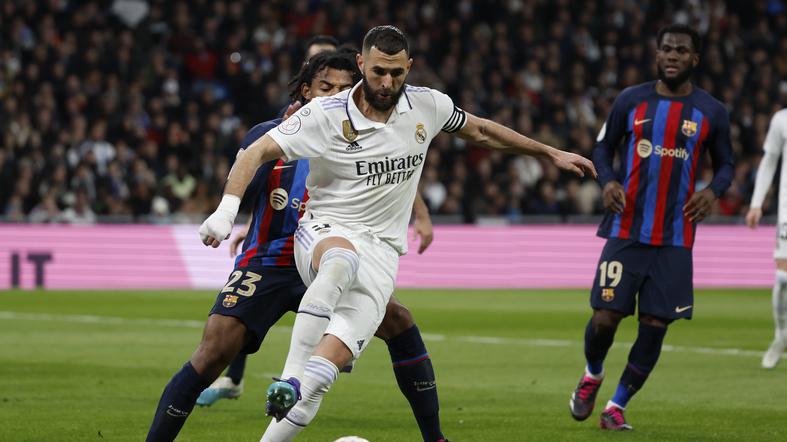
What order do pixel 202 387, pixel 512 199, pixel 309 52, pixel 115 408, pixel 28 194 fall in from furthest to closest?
pixel 512 199, pixel 28 194, pixel 309 52, pixel 115 408, pixel 202 387

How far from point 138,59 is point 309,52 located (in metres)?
15.2

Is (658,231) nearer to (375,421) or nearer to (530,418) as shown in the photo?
(530,418)

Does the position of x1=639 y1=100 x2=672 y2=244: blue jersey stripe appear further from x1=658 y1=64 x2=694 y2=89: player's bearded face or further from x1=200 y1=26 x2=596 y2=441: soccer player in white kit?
x1=200 y1=26 x2=596 y2=441: soccer player in white kit

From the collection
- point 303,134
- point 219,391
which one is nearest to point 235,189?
point 303,134

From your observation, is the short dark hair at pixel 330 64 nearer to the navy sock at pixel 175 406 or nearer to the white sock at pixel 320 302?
the white sock at pixel 320 302

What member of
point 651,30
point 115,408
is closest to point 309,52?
point 115,408

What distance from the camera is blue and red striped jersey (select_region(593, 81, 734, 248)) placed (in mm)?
8281

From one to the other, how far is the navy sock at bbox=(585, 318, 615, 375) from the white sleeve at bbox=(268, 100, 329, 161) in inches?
105

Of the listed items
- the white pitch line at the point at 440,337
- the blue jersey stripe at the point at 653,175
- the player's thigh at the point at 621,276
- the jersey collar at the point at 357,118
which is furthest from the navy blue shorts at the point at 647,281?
the white pitch line at the point at 440,337

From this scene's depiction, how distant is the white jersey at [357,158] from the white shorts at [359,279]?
2.9 inches

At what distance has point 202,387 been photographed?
21.4ft

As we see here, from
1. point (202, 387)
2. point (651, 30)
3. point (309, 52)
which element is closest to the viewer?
point (202, 387)

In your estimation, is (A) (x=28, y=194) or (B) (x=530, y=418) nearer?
(B) (x=530, y=418)

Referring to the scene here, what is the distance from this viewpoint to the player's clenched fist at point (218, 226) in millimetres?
5738
